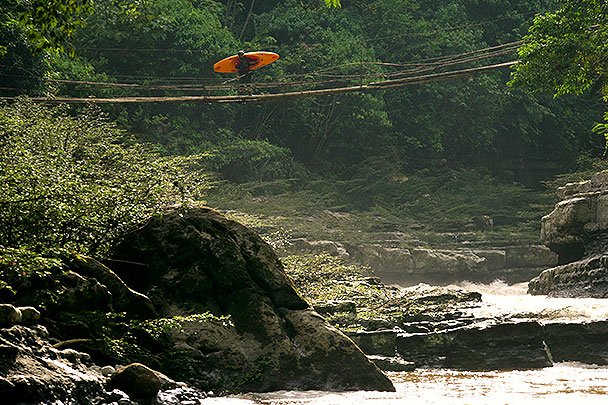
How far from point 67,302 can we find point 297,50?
920 inches

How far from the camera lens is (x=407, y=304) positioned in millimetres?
11812

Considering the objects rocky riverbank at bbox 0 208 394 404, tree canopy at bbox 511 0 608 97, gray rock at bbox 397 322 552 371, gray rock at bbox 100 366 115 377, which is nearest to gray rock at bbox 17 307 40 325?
rocky riverbank at bbox 0 208 394 404

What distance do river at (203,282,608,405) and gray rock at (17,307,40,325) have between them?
1.59m

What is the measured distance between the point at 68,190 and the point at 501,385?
5.86 m

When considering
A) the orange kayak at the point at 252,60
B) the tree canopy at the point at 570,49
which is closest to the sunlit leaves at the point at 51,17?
the orange kayak at the point at 252,60

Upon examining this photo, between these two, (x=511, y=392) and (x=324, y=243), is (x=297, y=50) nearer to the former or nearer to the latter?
(x=324, y=243)

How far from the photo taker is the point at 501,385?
8.35 m

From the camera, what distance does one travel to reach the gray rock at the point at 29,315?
492 cm

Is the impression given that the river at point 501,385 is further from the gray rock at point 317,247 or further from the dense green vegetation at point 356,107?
the gray rock at point 317,247

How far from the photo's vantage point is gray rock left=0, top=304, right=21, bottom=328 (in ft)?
14.9

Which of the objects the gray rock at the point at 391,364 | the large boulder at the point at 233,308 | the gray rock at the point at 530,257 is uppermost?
the large boulder at the point at 233,308

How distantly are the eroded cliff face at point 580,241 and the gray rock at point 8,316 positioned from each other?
11846 mm

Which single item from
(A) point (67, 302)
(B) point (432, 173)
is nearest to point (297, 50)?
(B) point (432, 173)

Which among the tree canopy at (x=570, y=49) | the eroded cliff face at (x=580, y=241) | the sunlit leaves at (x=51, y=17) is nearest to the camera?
the sunlit leaves at (x=51, y=17)
